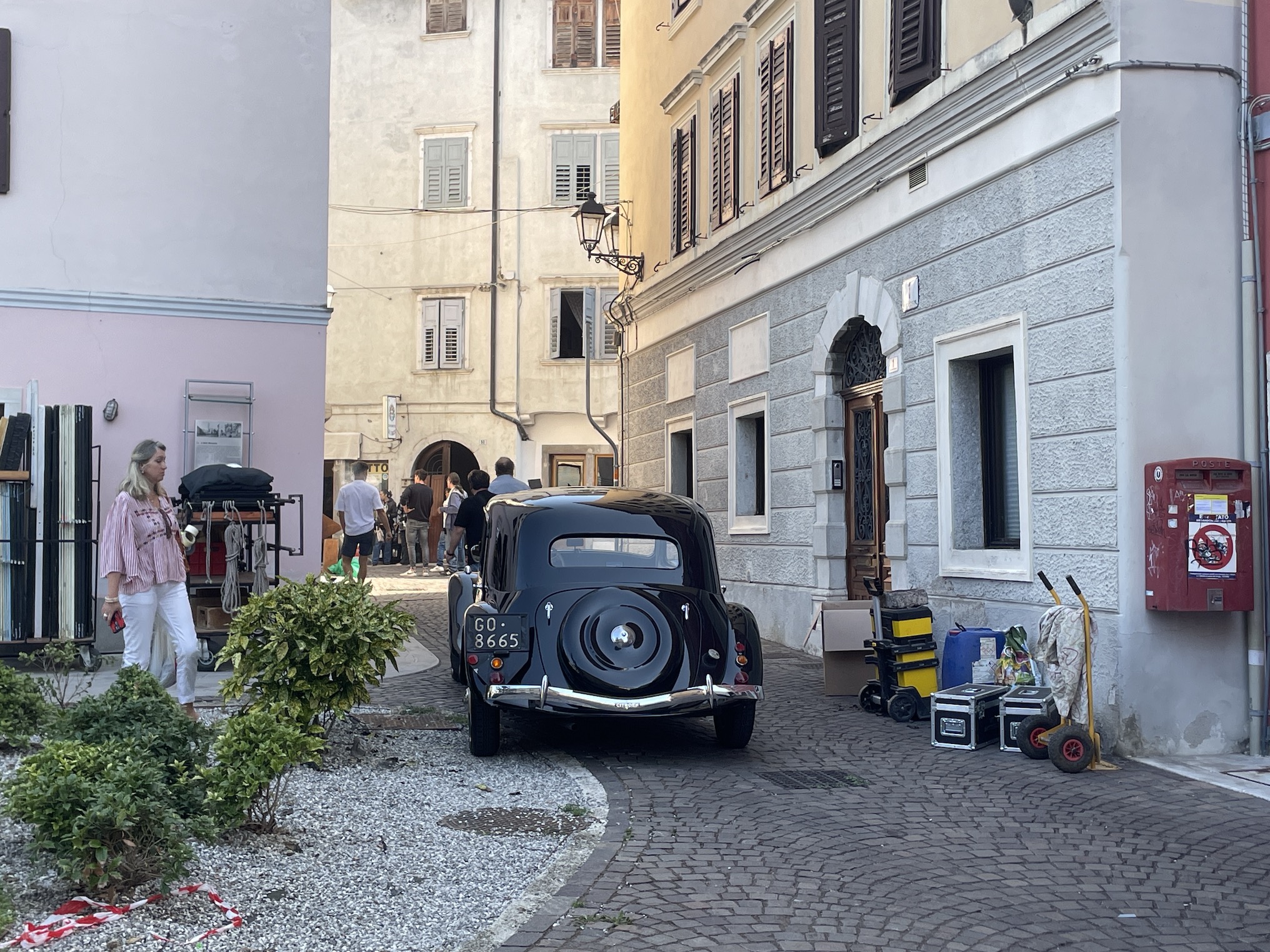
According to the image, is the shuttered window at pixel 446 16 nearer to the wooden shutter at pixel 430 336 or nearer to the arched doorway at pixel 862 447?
the wooden shutter at pixel 430 336

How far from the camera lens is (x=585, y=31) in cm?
3177

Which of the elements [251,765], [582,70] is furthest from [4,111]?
[582,70]

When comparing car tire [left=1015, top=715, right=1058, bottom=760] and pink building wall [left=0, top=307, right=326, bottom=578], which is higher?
pink building wall [left=0, top=307, right=326, bottom=578]

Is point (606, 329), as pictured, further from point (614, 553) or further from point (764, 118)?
point (614, 553)

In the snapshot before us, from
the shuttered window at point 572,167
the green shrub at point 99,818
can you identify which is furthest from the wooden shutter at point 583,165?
the green shrub at point 99,818

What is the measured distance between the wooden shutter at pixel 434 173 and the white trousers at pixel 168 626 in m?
24.3

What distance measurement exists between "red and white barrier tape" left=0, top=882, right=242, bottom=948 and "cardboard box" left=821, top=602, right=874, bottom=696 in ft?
21.1

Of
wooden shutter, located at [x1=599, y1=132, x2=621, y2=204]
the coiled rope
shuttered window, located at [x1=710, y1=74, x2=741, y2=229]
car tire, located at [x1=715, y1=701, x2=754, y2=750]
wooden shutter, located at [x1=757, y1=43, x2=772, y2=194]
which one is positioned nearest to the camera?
car tire, located at [x1=715, y1=701, x2=754, y2=750]

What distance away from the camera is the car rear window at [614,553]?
8.66 meters

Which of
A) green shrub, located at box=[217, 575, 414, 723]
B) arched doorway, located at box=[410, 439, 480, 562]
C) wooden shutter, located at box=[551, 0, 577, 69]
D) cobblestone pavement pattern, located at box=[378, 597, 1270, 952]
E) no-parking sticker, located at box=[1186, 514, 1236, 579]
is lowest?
cobblestone pavement pattern, located at box=[378, 597, 1270, 952]

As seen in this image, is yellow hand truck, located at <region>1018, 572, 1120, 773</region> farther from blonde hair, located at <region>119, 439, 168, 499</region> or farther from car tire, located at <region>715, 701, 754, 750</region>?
blonde hair, located at <region>119, 439, 168, 499</region>

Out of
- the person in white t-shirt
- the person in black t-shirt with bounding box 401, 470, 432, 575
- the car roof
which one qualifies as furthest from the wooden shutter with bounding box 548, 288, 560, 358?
the car roof

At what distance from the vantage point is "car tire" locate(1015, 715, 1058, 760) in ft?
27.0

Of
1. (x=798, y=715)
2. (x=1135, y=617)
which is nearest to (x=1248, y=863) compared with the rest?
(x=1135, y=617)
